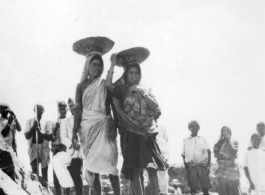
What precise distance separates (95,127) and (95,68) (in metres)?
0.85

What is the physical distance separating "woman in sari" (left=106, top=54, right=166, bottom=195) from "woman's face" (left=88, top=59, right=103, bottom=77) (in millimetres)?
260

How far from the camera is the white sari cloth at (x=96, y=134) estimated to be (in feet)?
15.5

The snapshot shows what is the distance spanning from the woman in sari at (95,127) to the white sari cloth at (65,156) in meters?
0.35

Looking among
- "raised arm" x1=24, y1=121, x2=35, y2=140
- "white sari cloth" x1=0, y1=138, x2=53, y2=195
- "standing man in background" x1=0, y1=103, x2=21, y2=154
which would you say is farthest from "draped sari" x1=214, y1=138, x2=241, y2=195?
"standing man in background" x1=0, y1=103, x2=21, y2=154

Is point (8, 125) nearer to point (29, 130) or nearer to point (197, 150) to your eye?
point (29, 130)

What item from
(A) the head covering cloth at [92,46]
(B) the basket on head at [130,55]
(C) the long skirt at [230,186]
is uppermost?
(A) the head covering cloth at [92,46]

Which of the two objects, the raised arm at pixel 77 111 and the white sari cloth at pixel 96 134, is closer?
the white sari cloth at pixel 96 134

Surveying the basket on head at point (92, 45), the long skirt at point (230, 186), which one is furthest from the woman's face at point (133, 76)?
the long skirt at point (230, 186)

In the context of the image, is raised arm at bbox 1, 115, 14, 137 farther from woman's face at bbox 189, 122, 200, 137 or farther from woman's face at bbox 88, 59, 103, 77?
woman's face at bbox 189, 122, 200, 137

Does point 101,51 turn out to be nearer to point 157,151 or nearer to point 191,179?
point 157,151

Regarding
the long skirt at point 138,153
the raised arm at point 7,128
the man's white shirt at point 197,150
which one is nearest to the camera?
the long skirt at point 138,153

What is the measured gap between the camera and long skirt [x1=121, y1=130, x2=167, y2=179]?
4.57m

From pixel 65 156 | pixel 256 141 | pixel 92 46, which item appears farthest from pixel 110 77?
pixel 256 141

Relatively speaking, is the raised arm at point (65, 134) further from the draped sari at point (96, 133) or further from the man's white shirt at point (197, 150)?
the man's white shirt at point (197, 150)
